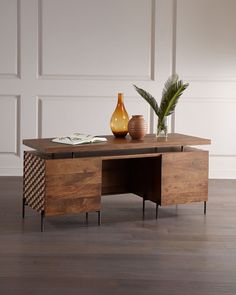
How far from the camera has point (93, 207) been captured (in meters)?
3.80

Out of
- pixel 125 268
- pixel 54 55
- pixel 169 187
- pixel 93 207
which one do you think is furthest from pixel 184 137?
pixel 54 55

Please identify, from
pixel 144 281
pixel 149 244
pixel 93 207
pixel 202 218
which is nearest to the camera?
pixel 144 281

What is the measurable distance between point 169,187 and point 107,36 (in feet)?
6.45

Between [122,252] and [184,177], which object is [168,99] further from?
[122,252]

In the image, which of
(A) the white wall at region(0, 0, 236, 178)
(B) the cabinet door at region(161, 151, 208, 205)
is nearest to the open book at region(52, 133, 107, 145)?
(B) the cabinet door at region(161, 151, 208, 205)

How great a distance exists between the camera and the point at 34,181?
3779 mm

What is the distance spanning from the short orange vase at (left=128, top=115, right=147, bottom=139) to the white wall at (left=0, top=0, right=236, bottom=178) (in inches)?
62.0

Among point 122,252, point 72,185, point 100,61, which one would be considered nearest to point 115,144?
point 72,185

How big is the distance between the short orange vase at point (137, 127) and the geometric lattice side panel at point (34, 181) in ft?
2.01

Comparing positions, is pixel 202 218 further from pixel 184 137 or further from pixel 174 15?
pixel 174 15

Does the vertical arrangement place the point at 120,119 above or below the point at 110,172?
above

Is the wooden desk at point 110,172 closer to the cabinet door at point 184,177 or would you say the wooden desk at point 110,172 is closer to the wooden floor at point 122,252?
the cabinet door at point 184,177

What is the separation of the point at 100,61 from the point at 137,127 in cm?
167

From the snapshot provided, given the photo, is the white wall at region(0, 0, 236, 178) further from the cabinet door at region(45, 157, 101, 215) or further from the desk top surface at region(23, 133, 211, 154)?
the cabinet door at region(45, 157, 101, 215)
